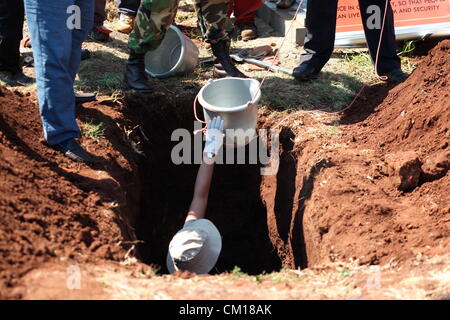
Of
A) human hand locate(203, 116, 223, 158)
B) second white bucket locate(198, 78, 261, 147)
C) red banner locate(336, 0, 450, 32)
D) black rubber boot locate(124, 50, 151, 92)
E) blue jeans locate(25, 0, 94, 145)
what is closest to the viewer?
blue jeans locate(25, 0, 94, 145)

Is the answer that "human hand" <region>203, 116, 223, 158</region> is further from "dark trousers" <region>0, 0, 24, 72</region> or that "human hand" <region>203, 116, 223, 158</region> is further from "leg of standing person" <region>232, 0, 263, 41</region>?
"leg of standing person" <region>232, 0, 263, 41</region>

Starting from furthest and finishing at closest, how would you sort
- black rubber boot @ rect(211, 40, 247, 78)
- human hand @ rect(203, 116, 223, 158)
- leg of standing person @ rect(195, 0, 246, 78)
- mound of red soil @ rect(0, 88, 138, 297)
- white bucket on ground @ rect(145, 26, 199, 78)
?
white bucket on ground @ rect(145, 26, 199, 78) → black rubber boot @ rect(211, 40, 247, 78) → leg of standing person @ rect(195, 0, 246, 78) → human hand @ rect(203, 116, 223, 158) → mound of red soil @ rect(0, 88, 138, 297)

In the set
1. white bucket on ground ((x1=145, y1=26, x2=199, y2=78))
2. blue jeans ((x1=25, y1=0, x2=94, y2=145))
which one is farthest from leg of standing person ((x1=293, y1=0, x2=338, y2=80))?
blue jeans ((x1=25, y1=0, x2=94, y2=145))

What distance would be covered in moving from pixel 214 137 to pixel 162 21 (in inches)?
56.8

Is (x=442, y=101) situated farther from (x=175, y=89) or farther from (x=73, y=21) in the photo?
(x=73, y=21)

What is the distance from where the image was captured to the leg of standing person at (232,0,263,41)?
645 cm

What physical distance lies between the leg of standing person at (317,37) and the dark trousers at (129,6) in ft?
6.06

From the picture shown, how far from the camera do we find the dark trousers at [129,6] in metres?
6.09

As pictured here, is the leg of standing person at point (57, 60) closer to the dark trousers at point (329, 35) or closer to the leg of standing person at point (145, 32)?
the leg of standing person at point (145, 32)

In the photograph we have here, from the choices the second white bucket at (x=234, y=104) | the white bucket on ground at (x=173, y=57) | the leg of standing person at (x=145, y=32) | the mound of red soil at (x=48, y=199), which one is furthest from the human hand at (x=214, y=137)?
the white bucket on ground at (x=173, y=57)

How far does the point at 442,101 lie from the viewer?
4.21 m

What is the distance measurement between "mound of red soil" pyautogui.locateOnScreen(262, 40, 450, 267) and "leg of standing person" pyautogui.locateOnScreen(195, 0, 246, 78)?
0.72 metres

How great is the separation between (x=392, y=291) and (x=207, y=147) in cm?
147

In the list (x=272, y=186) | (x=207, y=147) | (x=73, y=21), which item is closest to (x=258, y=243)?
(x=272, y=186)
